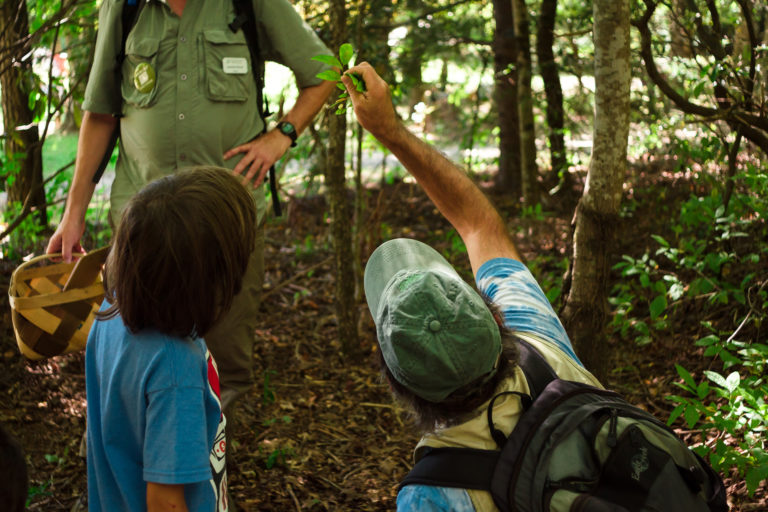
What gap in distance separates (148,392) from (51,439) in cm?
238

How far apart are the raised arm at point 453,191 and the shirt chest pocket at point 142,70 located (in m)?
1.19

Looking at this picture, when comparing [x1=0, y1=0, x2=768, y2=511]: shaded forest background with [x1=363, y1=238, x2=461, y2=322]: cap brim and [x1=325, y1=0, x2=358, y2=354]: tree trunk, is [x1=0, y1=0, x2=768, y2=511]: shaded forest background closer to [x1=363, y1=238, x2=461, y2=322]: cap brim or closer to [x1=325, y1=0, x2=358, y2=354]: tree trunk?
[x1=325, y1=0, x2=358, y2=354]: tree trunk

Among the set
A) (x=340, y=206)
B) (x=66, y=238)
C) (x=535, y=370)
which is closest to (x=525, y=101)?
(x=340, y=206)

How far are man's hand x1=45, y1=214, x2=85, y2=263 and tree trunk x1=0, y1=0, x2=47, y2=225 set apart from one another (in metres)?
1.97

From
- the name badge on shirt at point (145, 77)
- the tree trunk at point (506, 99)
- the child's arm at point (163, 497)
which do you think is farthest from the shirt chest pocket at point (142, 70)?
the tree trunk at point (506, 99)

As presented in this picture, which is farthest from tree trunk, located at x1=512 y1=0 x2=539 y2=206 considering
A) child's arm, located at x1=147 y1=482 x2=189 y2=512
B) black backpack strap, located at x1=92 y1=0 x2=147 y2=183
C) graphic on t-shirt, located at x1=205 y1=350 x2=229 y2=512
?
child's arm, located at x1=147 y1=482 x2=189 y2=512

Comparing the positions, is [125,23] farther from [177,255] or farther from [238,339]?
[177,255]

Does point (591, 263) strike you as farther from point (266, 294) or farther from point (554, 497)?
point (266, 294)

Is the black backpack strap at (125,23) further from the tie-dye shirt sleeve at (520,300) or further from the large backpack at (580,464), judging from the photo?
the large backpack at (580,464)

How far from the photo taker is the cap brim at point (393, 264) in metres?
1.72

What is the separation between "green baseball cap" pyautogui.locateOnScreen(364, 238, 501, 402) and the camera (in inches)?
57.6

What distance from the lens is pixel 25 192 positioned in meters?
5.60

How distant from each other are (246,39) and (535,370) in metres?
2.07

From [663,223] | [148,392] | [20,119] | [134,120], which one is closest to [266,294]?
[20,119]
